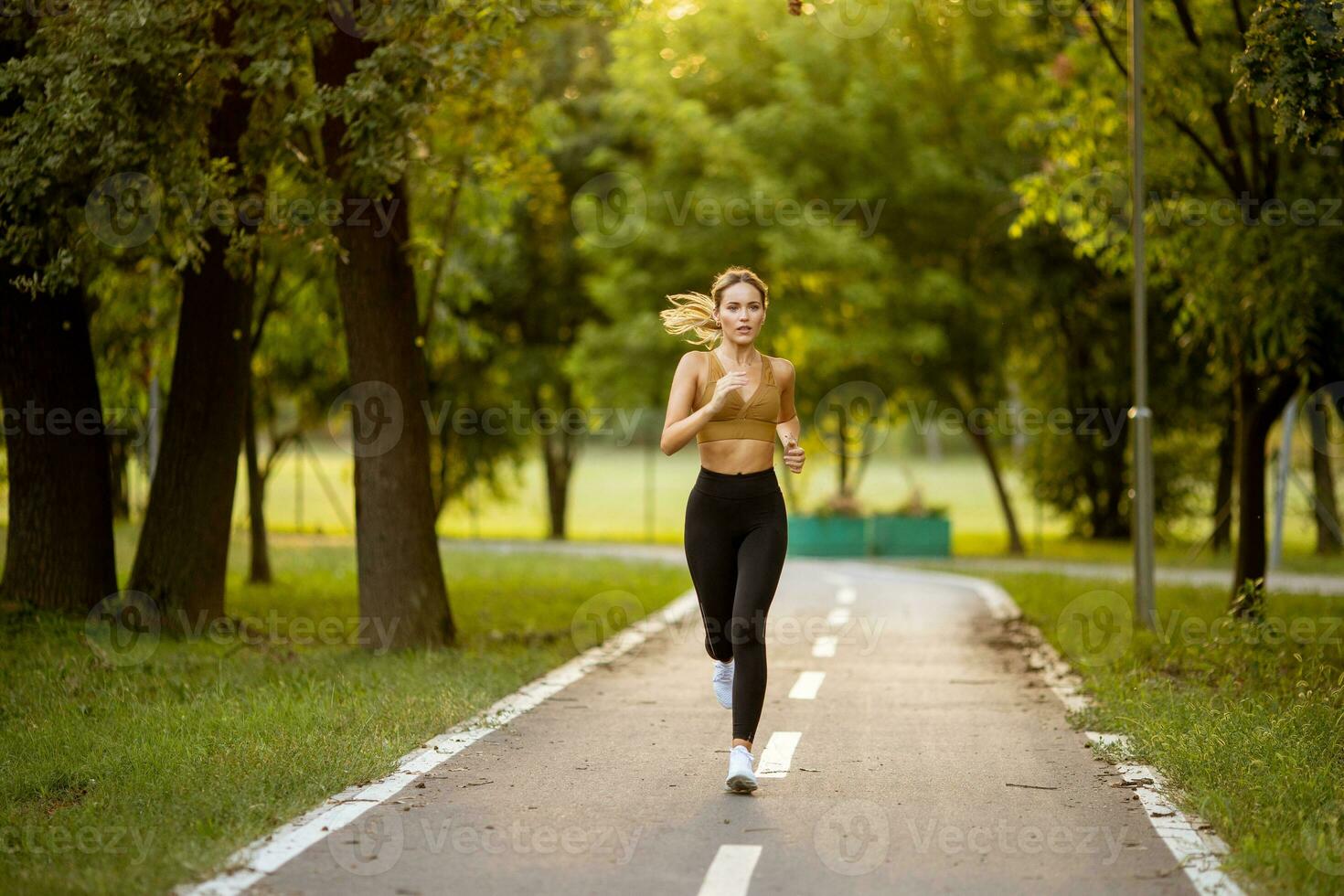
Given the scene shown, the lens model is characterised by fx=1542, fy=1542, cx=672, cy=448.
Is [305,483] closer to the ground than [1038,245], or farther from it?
closer to the ground

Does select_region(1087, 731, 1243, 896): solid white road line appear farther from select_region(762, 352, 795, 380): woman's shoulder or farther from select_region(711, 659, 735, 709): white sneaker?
select_region(762, 352, 795, 380): woman's shoulder

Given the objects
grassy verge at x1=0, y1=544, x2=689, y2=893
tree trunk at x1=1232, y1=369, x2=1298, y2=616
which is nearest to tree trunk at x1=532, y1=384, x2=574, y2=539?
grassy verge at x1=0, y1=544, x2=689, y2=893

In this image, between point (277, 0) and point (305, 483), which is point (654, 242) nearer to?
point (277, 0)

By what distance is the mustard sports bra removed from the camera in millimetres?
6570

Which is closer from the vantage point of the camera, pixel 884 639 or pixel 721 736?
pixel 721 736

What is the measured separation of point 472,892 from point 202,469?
25.9 feet

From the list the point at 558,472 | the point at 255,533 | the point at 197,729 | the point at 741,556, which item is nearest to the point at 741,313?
the point at 741,556

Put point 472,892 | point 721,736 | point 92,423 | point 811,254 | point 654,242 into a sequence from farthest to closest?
point 654,242
point 811,254
point 92,423
point 721,736
point 472,892

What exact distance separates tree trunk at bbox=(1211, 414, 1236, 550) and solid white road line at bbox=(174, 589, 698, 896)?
1877 cm

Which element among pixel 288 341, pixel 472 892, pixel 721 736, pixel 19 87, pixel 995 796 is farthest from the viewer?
pixel 288 341

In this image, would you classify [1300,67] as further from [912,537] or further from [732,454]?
[912,537]

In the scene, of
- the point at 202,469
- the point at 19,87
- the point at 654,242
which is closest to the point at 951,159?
the point at 654,242

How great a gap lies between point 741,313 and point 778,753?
228cm

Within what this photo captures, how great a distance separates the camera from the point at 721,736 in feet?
26.4
